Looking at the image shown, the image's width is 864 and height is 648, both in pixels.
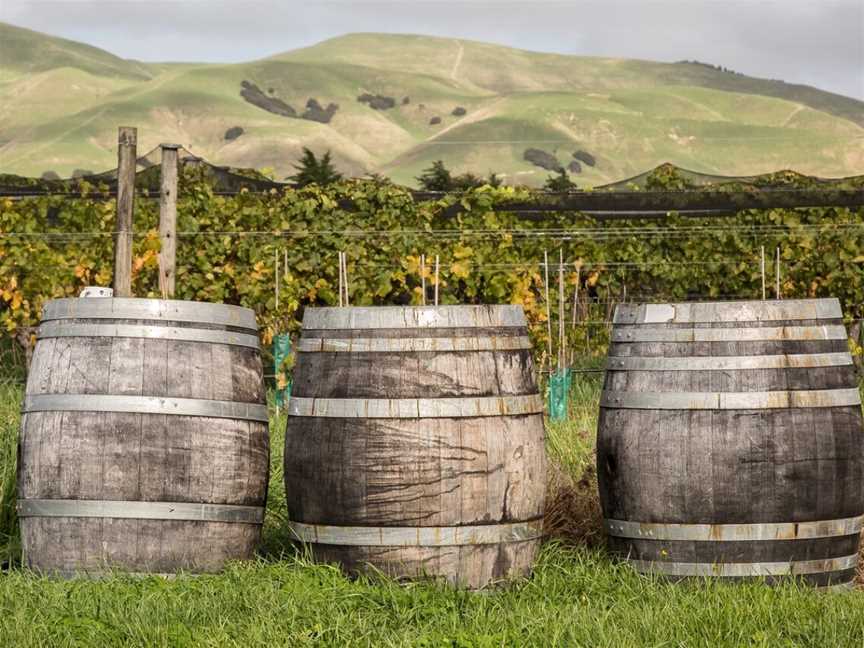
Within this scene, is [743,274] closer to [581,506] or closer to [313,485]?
[581,506]

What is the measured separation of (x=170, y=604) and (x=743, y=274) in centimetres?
1090

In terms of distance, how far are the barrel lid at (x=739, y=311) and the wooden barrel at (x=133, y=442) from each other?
160 cm

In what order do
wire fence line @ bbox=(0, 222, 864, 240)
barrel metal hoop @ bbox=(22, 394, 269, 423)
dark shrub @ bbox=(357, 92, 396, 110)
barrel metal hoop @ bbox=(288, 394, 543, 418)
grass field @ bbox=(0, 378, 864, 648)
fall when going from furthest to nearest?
1. dark shrub @ bbox=(357, 92, 396, 110)
2. wire fence line @ bbox=(0, 222, 864, 240)
3. barrel metal hoop @ bbox=(22, 394, 269, 423)
4. barrel metal hoop @ bbox=(288, 394, 543, 418)
5. grass field @ bbox=(0, 378, 864, 648)

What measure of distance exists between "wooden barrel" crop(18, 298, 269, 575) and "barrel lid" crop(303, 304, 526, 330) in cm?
51

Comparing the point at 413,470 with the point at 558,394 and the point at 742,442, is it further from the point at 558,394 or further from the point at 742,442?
the point at 558,394

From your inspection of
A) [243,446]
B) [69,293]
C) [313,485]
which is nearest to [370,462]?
[313,485]

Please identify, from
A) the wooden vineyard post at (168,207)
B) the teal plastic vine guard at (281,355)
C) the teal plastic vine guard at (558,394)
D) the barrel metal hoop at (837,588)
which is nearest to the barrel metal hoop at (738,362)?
the barrel metal hoop at (837,588)

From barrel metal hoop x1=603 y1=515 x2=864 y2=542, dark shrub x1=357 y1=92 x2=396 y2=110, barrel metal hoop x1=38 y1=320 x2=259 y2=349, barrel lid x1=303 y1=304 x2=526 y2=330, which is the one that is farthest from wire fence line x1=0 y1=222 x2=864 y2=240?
dark shrub x1=357 y1=92 x2=396 y2=110

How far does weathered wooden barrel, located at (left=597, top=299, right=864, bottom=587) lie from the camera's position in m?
4.81

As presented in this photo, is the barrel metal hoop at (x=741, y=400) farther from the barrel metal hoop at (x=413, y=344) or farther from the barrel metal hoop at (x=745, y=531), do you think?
the barrel metal hoop at (x=413, y=344)

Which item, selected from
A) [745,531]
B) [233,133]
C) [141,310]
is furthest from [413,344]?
[233,133]

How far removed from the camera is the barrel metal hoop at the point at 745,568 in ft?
15.9

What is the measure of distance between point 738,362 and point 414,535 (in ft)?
4.40

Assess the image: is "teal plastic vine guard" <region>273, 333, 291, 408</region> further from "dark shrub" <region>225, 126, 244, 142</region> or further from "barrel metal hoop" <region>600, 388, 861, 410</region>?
"dark shrub" <region>225, 126, 244, 142</region>
